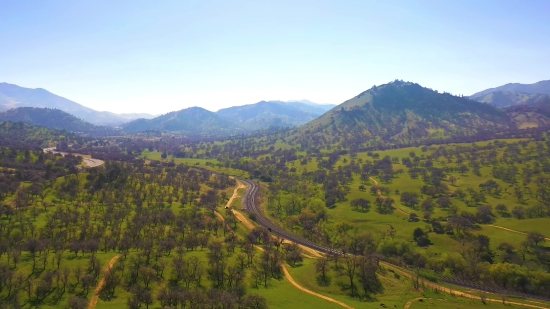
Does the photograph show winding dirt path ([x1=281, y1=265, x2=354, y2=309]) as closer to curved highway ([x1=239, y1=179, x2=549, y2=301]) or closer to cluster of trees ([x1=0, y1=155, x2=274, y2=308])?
cluster of trees ([x1=0, y1=155, x2=274, y2=308])

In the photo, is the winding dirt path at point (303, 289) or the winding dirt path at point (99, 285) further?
the winding dirt path at point (303, 289)

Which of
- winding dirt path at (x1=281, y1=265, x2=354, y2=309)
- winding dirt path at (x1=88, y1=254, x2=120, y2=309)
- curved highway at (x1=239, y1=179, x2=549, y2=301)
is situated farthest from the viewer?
curved highway at (x1=239, y1=179, x2=549, y2=301)

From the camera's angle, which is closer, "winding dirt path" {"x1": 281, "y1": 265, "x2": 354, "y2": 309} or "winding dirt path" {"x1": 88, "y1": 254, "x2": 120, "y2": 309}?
"winding dirt path" {"x1": 88, "y1": 254, "x2": 120, "y2": 309}

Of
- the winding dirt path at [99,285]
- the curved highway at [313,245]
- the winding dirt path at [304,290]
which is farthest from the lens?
the curved highway at [313,245]

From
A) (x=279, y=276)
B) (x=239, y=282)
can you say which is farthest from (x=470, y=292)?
(x=239, y=282)

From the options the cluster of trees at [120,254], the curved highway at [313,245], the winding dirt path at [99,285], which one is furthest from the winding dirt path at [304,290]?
the winding dirt path at [99,285]

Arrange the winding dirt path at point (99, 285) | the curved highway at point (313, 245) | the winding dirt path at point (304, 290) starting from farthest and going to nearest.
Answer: the curved highway at point (313, 245)
the winding dirt path at point (304, 290)
the winding dirt path at point (99, 285)

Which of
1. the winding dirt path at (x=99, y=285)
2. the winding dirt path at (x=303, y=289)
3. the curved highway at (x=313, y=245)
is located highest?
the winding dirt path at (x=99, y=285)

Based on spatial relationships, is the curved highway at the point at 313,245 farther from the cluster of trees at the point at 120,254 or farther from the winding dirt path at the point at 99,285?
the winding dirt path at the point at 99,285

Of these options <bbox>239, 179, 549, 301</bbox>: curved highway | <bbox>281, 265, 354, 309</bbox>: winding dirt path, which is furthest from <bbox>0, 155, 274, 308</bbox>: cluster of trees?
<bbox>239, 179, 549, 301</bbox>: curved highway

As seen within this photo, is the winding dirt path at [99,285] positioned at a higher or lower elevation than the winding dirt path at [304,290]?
higher

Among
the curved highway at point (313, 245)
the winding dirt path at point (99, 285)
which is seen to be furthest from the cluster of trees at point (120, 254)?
the curved highway at point (313, 245)
